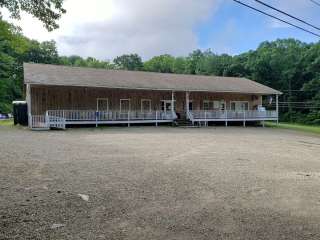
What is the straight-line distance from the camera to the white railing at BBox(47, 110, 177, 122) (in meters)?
26.9

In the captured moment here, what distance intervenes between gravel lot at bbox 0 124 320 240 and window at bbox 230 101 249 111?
2423cm

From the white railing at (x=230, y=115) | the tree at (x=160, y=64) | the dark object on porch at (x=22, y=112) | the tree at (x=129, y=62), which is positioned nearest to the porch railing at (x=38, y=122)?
the dark object on porch at (x=22, y=112)

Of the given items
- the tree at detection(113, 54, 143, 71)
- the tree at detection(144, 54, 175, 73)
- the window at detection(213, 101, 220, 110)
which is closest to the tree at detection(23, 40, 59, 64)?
the tree at detection(113, 54, 143, 71)

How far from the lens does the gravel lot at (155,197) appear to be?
5688mm

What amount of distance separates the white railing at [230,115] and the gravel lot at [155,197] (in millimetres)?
18573

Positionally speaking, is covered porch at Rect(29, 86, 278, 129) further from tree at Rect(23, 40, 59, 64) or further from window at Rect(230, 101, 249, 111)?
tree at Rect(23, 40, 59, 64)

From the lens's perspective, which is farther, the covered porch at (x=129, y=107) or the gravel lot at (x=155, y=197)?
the covered porch at (x=129, y=107)

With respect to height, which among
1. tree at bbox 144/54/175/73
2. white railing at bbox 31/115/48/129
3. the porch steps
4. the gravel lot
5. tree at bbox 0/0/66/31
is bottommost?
the gravel lot

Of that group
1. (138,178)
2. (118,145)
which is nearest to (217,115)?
(118,145)

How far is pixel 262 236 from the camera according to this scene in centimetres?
552

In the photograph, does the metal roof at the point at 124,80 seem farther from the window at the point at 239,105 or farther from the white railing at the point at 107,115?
the white railing at the point at 107,115

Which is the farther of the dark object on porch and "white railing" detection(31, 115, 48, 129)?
the dark object on porch

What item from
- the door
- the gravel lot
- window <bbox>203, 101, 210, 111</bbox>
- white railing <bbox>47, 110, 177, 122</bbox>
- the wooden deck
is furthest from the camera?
window <bbox>203, 101, 210, 111</bbox>

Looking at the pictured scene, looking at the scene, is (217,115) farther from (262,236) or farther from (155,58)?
(155,58)
